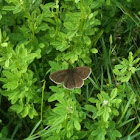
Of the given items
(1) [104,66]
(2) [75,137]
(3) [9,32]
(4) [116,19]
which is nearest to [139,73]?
(1) [104,66]

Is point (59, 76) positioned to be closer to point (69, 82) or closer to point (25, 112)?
point (69, 82)

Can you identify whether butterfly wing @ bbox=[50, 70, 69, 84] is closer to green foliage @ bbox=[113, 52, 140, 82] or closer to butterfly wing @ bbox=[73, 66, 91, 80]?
butterfly wing @ bbox=[73, 66, 91, 80]

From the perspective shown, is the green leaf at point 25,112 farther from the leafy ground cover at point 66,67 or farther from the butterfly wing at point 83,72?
the butterfly wing at point 83,72

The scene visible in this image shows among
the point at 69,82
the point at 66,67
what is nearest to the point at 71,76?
the point at 69,82

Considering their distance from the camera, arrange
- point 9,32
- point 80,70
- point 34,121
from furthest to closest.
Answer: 1. point 9,32
2. point 34,121
3. point 80,70

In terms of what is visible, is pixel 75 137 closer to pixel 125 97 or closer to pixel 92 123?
pixel 92 123

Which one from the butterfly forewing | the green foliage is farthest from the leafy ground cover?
the butterfly forewing
